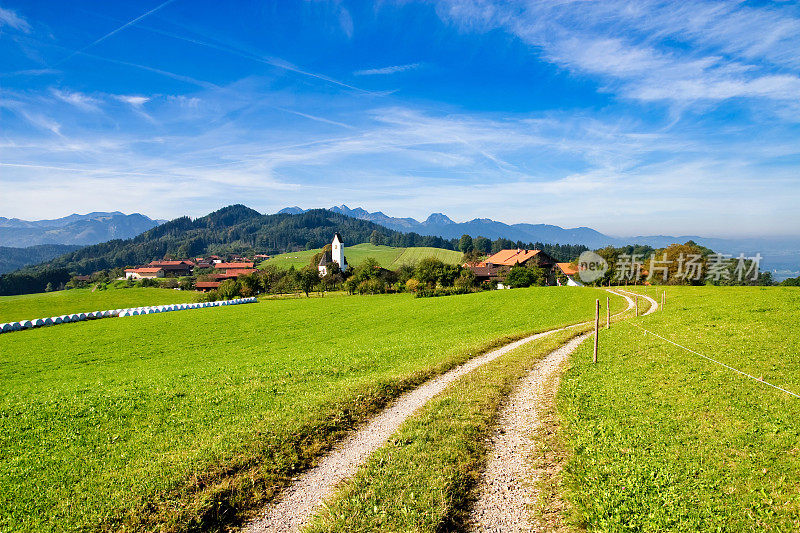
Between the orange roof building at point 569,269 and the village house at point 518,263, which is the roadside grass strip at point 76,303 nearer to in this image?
the village house at point 518,263

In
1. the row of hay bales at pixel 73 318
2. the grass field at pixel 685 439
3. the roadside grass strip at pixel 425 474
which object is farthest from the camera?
the row of hay bales at pixel 73 318

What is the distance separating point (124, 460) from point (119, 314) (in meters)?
79.8

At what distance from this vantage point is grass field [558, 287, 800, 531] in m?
7.77

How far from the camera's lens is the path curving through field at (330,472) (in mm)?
8406

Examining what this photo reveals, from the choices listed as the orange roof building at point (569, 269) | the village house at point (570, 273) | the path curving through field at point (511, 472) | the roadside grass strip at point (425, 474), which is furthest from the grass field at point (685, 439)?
the orange roof building at point (569, 269)

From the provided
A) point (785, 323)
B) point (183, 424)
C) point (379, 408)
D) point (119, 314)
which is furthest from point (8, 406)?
point (119, 314)

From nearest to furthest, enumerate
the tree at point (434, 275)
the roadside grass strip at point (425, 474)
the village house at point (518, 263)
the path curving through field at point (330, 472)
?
the roadside grass strip at point (425, 474), the path curving through field at point (330, 472), the tree at point (434, 275), the village house at point (518, 263)

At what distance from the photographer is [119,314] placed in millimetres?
75812

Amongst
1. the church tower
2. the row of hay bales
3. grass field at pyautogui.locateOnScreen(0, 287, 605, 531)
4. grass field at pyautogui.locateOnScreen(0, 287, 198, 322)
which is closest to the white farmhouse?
the church tower

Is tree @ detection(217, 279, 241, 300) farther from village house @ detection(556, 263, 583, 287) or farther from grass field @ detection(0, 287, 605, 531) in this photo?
village house @ detection(556, 263, 583, 287)

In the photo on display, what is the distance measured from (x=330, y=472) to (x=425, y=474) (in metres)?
2.52

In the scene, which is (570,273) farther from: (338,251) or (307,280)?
(338,251)

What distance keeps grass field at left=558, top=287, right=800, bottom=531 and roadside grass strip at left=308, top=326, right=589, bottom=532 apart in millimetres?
2413

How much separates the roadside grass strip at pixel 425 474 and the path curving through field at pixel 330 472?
0.38 meters
